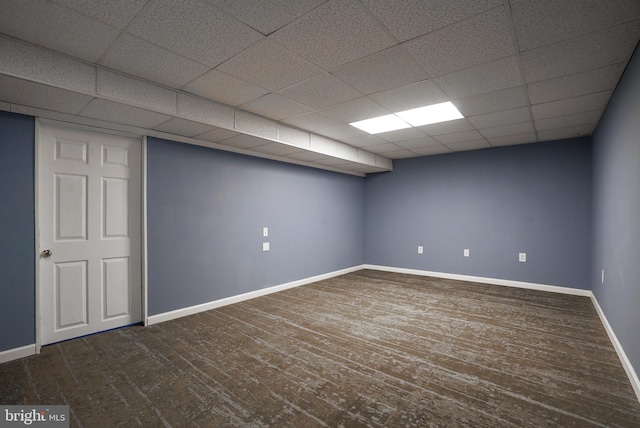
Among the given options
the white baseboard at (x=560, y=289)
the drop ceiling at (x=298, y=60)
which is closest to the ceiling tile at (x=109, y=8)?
the drop ceiling at (x=298, y=60)

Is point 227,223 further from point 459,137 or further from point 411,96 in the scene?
point 459,137

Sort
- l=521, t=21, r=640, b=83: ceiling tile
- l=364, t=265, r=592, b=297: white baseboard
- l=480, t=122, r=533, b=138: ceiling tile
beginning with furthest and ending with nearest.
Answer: l=364, t=265, r=592, b=297: white baseboard
l=480, t=122, r=533, b=138: ceiling tile
l=521, t=21, r=640, b=83: ceiling tile

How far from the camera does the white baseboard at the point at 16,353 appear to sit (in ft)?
8.14

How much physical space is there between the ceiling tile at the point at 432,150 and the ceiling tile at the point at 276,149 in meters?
2.28

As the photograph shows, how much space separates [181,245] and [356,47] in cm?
289

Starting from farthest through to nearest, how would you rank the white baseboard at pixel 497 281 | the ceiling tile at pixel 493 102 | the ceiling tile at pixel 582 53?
the white baseboard at pixel 497 281 → the ceiling tile at pixel 493 102 → the ceiling tile at pixel 582 53

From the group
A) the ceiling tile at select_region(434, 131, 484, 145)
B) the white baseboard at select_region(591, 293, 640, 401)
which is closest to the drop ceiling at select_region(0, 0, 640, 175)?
the ceiling tile at select_region(434, 131, 484, 145)

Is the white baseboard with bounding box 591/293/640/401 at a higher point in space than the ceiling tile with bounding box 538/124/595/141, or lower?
lower

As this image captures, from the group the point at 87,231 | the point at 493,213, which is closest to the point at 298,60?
the point at 87,231

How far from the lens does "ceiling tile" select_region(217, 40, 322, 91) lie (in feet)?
7.09

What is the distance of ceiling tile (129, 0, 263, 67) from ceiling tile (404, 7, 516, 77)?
115 cm

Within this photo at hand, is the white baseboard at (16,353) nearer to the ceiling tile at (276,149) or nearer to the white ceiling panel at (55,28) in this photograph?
the white ceiling panel at (55,28)

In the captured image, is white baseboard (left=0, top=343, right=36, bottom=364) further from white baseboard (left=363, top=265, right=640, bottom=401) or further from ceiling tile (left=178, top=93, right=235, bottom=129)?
white baseboard (left=363, top=265, right=640, bottom=401)

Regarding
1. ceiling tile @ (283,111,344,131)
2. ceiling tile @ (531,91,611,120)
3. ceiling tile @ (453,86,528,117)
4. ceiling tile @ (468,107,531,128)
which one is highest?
ceiling tile @ (283,111,344,131)
